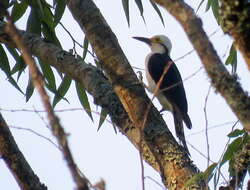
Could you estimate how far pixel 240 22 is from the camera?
1.62 meters

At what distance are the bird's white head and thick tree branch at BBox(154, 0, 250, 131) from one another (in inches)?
245

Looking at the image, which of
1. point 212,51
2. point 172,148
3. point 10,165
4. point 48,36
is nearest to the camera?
point 212,51

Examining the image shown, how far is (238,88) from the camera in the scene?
5.60 feet

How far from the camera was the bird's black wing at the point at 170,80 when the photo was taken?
6.60 metres

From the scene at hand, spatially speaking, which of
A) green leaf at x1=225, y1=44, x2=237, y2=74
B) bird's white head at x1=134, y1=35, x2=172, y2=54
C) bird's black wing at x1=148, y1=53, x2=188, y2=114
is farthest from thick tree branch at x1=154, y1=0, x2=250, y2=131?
bird's white head at x1=134, y1=35, x2=172, y2=54

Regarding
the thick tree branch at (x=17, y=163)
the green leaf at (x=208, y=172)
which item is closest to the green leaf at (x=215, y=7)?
the green leaf at (x=208, y=172)

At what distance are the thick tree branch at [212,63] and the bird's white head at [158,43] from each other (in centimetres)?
623

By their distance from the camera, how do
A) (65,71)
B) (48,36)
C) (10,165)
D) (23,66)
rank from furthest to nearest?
1. (48,36)
2. (23,66)
3. (65,71)
4. (10,165)

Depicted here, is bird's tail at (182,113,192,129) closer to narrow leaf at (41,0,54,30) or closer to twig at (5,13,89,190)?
narrow leaf at (41,0,54,30)

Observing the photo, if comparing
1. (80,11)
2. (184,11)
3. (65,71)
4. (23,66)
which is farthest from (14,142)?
(23,66)

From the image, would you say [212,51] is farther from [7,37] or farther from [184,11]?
[7,37]

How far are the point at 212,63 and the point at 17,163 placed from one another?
1277mm

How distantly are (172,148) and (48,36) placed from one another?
6.39ft

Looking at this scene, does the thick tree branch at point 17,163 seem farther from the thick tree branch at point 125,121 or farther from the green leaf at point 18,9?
the green leaf at point 18,9
